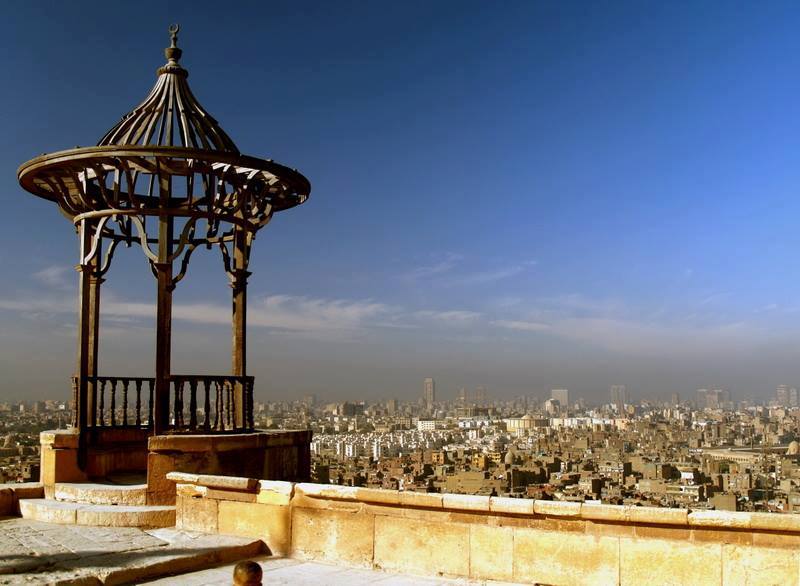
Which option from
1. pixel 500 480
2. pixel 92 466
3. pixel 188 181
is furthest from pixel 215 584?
pixel 500 480

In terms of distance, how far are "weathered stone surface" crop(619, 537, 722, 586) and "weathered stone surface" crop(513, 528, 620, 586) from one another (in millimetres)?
79

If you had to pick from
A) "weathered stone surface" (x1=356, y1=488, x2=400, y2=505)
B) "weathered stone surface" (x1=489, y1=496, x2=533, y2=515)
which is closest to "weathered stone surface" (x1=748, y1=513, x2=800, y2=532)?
"weathered stone surface" (x1=489, y1=496, x2=533, y2=515)

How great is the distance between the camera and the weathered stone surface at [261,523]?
6277mm

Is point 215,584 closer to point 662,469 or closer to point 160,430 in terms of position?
point 160,430

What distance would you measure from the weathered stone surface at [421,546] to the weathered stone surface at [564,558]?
41 centimetres

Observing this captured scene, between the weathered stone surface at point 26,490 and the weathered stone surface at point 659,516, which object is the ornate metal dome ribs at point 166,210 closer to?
the weathered stone surface at point 26,490

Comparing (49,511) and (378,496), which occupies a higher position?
(378,496)

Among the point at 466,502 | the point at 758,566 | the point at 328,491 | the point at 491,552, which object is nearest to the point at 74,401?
the point at 328,491

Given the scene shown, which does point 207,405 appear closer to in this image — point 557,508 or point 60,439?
point 60,439

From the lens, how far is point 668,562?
4.92 meters

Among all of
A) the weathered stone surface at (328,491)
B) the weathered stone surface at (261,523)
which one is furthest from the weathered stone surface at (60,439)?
the weathered stone surface at (328,491)

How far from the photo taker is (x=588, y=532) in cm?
516

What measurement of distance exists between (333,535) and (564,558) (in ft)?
5.89

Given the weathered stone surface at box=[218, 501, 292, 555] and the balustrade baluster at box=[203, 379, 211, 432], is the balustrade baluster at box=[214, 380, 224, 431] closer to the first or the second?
the balustrade baluster at box=[203, 379, 211, 432]
